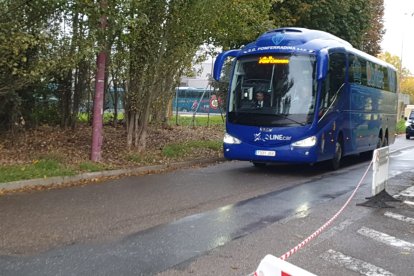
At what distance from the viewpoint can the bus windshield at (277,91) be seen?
43.2 feet

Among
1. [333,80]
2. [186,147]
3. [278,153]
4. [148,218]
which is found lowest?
[148,218]

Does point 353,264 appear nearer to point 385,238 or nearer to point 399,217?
point 385,238

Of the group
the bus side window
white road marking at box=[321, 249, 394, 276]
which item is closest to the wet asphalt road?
white road marking at box=[321, 249, 394, 276]

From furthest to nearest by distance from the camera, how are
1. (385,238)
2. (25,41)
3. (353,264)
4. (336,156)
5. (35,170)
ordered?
(336,156), (35,170), (25,41), (385,238), (353,264)

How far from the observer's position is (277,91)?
13.3m

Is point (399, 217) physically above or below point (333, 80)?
below

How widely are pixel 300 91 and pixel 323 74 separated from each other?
679mm

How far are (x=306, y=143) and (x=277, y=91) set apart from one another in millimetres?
1450

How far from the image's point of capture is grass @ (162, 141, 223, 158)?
618 inches

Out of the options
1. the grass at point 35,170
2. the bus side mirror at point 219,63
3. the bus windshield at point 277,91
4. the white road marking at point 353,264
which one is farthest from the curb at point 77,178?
the white road marking at point 353,264

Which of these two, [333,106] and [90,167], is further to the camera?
[333,106]

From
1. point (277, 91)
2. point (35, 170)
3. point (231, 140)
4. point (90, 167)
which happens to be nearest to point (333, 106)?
point (277, 91)

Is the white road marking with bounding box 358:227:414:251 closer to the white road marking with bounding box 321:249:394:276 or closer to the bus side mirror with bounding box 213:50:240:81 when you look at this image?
the white road marking with bounding box 321:249:394:276

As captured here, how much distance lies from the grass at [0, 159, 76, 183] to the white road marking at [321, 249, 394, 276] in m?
6.72
